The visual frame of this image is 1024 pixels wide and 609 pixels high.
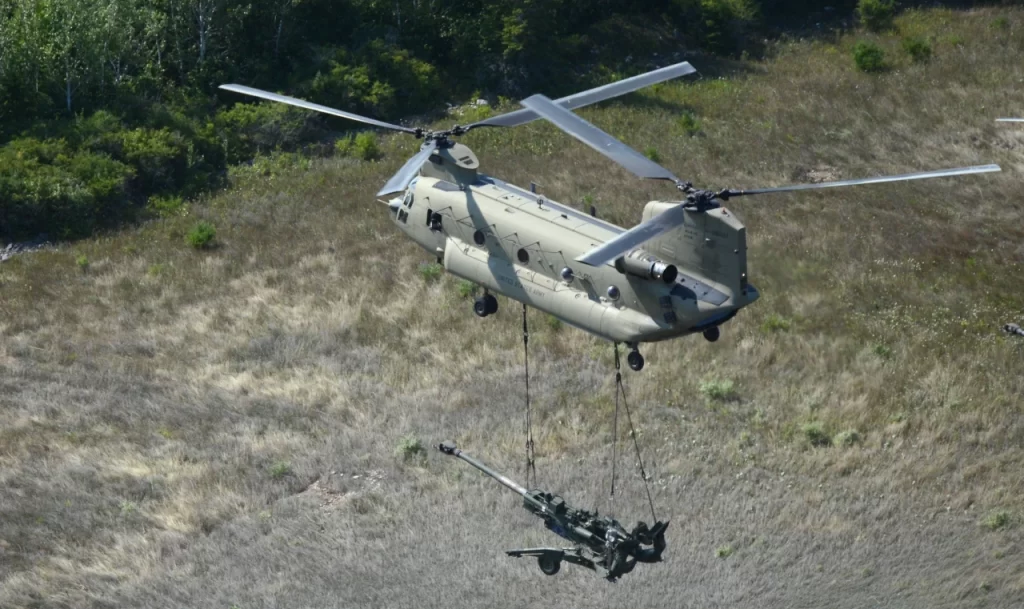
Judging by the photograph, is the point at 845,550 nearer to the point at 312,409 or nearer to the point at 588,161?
the point at 312,409

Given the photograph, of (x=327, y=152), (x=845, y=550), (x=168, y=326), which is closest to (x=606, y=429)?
(x=845, y=550)

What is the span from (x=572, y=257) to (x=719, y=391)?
34.5 feet

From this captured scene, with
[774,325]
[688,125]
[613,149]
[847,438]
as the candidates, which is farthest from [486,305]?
[688,125]

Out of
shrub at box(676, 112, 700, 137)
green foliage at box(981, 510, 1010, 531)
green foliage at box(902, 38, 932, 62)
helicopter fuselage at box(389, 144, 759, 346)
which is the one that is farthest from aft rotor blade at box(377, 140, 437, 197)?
green foliage at box(902, 38, 932, 62)

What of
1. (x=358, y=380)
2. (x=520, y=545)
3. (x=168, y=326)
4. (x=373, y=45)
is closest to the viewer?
(x=520, y=545)

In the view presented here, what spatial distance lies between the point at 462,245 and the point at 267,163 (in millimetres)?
21720

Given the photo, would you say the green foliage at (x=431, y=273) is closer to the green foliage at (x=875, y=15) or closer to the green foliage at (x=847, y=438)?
the green foliage at (x=847, y=438)

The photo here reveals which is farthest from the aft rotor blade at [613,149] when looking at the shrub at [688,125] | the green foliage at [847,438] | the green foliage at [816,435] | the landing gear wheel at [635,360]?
the shrub at [688,125]

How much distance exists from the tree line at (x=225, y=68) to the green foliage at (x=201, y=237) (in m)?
2.65

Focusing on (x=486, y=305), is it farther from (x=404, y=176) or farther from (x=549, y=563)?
(x=549, y=563)

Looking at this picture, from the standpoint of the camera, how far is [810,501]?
95.8 ft

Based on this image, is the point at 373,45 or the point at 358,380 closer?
the point at 358,380

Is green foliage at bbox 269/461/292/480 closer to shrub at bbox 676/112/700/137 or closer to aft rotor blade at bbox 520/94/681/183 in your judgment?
aft rotor blade at bbox 520/94/681/183

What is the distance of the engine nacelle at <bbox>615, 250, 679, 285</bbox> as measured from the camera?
21.7m
